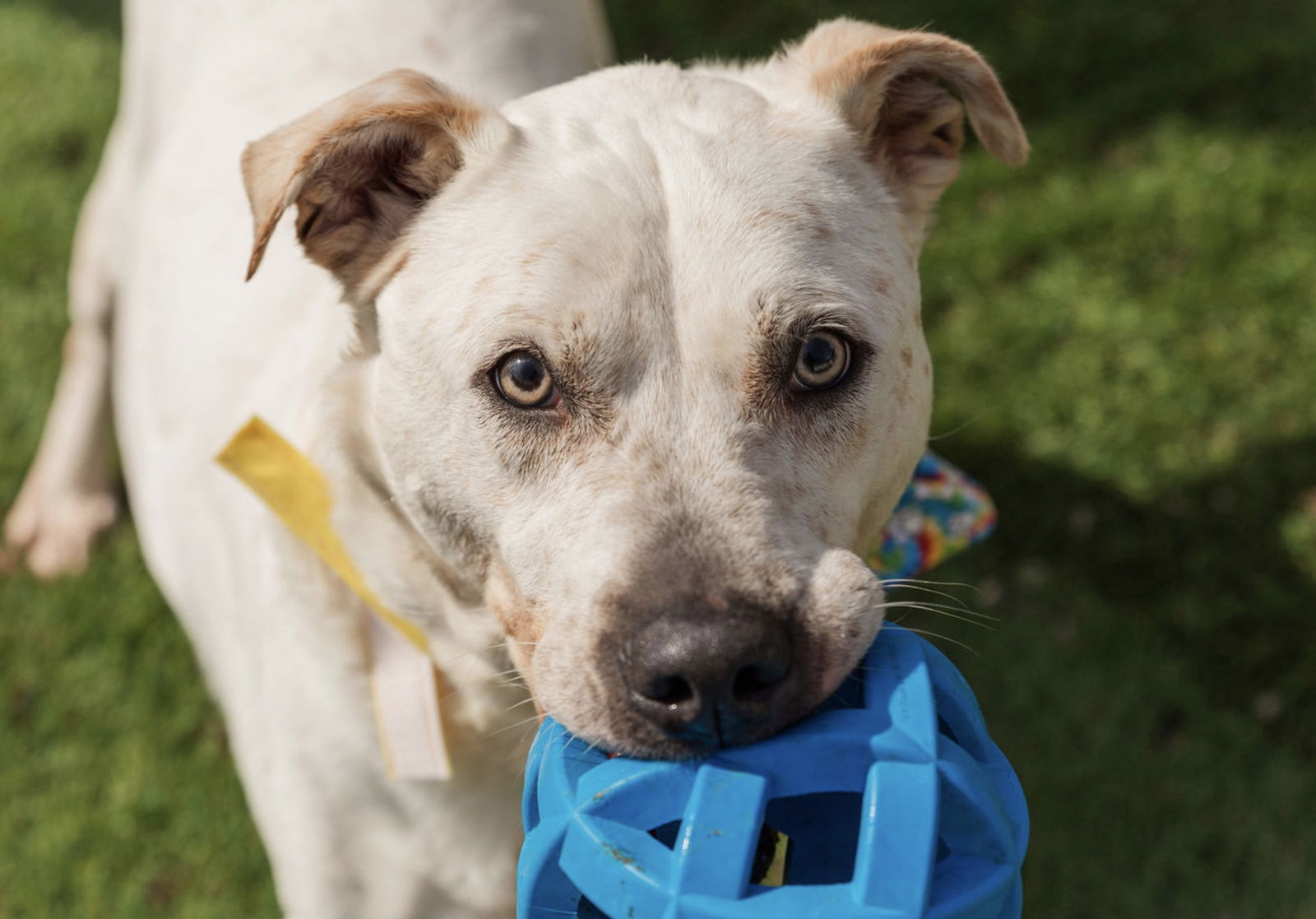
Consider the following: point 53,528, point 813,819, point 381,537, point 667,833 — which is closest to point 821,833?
point 813,819

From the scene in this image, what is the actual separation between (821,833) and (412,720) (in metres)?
1.07

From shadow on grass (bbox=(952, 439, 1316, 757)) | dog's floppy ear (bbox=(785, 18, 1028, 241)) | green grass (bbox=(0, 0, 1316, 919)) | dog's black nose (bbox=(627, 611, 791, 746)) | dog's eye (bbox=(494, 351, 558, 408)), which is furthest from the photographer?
shadow on grass (bbox=(952, 439, 1316, 757))

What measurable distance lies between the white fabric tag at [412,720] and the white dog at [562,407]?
7cm

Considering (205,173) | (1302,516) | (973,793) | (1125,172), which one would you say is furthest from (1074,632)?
(205,173)

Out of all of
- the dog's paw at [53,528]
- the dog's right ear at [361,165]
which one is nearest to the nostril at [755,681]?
the dog's right ear at [361,165]

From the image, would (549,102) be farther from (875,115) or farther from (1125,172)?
(1125,172)

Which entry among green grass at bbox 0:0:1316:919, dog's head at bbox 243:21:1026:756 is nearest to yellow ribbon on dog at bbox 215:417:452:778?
dog's head at bbox 243:21:1026:756

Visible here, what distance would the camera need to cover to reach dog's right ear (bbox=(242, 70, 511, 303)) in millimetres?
2537

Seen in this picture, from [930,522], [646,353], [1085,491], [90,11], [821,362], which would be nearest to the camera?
[646,353]

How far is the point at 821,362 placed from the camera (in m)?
2.45

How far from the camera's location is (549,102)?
2764 millimetres

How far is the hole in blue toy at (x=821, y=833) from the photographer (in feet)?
7.00

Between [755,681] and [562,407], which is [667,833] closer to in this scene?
[755,681]

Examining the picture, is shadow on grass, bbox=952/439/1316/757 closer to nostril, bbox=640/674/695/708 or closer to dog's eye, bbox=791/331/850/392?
dog's eye, bbox=791/331/850/392
